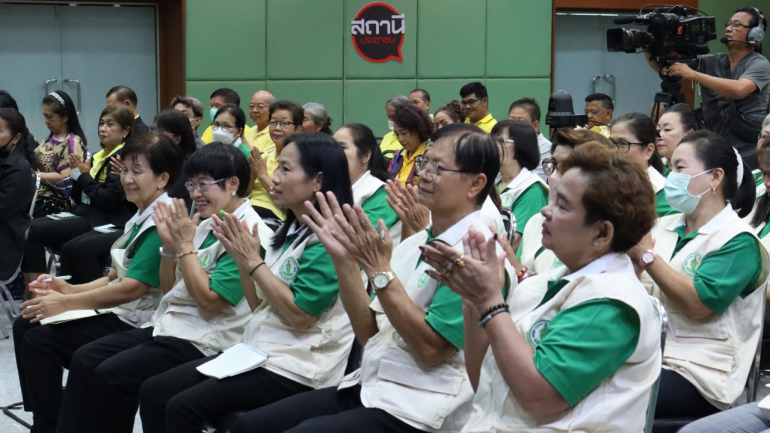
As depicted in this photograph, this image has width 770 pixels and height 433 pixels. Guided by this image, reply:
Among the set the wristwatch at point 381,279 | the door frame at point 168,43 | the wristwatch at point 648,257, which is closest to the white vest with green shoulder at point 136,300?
Result: the wristwatch at point 381,279

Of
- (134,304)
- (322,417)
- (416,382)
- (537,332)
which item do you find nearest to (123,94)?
(134,304)

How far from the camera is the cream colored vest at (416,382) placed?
1.95m

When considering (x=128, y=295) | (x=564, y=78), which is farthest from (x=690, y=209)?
(x=564, y=78)

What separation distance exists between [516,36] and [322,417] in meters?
7.76

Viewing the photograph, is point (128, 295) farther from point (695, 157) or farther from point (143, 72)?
point (143, 72)

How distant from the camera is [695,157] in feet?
8.23

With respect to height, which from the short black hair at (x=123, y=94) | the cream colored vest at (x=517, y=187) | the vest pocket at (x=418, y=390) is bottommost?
the vest pocket at (x=418, y=390)

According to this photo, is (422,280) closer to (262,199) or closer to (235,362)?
(235,362)

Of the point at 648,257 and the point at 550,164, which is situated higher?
the point at 550,164

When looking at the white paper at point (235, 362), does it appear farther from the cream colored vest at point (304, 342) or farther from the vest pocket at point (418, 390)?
the vest pocket at point (418, 390)

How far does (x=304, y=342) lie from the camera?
2.37 meters

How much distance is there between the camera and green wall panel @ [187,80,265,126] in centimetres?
812

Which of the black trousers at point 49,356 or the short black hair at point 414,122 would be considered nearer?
the black trousers at point 49,356

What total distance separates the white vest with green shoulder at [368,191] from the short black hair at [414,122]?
1546 mm
